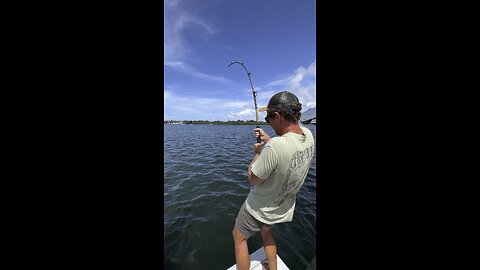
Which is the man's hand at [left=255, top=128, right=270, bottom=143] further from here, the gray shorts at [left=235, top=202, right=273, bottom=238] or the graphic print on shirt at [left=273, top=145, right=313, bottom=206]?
the gray shorts at [left=235, top=202, right=273, bottom=238]

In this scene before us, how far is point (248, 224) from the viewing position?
2350 mm

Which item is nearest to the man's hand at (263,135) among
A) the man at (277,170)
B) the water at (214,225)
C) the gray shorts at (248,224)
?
the man at (277,170)

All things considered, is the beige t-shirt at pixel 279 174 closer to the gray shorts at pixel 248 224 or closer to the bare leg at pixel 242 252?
the gray shorts at pixel 248 224

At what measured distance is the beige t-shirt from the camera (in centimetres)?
183

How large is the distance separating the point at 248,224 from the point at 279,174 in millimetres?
902

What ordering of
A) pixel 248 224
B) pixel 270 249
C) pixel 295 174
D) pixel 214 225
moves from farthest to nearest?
1. pixel 214 225
2. pixel 270 249
3. pixel 248 224
4. pixel 295 174

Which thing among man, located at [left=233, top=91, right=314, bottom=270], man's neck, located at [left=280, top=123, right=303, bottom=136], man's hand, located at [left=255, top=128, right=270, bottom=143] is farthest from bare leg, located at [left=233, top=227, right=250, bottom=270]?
man's neck, located at [left=280, top=123, right=303, bottom=136]

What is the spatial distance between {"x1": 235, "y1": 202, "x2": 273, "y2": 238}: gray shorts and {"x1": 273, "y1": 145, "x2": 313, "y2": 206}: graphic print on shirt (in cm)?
40

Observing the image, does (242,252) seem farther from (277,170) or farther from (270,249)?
(277,170)

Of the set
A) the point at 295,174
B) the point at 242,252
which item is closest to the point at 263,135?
the point at 295,174
